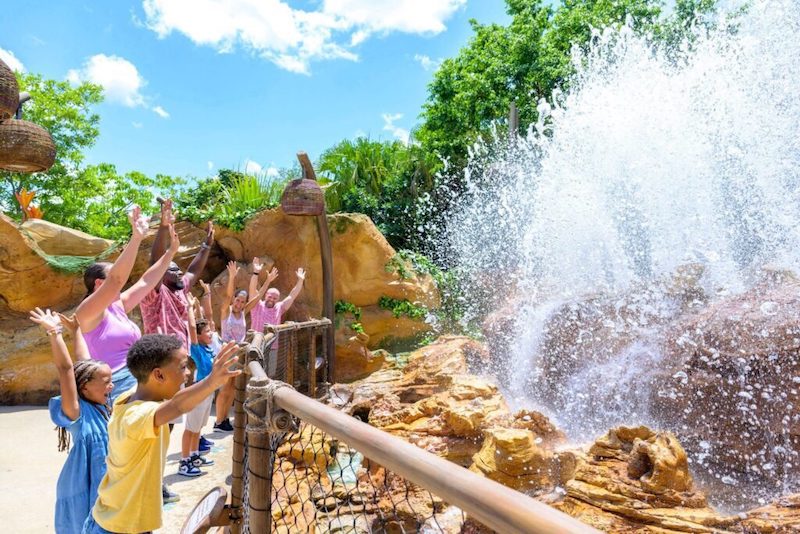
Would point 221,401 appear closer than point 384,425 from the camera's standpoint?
No

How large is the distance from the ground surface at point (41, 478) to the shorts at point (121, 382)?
1089 mm

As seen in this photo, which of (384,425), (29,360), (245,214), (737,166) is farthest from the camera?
(245,214)

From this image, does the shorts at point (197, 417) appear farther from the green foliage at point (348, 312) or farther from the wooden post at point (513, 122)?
the wooden post at point (513, 122)

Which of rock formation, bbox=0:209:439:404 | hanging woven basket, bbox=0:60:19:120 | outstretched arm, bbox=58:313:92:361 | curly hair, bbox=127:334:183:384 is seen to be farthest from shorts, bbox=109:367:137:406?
rock formation, bbox=0:209:439:404

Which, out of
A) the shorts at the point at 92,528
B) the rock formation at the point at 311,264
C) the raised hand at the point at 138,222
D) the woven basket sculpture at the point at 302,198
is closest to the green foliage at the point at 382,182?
the rock formation at the point at 311,264

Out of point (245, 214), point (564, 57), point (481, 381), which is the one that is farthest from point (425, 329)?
point (564, 57)

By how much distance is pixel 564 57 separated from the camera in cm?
1438

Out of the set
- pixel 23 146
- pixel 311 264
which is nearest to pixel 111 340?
pixel 23 146

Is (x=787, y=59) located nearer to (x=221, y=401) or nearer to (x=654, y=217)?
(x=654, y=217)

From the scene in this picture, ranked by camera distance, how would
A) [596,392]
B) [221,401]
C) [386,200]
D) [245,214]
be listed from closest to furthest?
[221,401], [596,392], [245,214], [386,200]

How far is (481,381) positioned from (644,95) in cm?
644

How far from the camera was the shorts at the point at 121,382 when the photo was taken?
8.92 feet

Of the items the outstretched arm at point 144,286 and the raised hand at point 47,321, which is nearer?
the raised hand at point 47,321

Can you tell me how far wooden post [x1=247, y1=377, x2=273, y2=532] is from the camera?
5.93 ft
